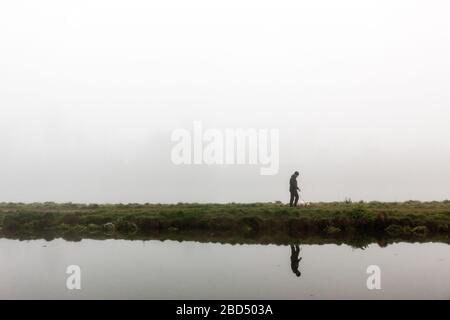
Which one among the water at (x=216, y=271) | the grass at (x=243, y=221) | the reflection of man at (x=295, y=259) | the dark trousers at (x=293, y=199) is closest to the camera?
the water at (x=216, y=271)

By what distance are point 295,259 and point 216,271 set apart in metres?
4.11

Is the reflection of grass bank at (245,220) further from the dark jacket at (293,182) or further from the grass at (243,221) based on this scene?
the dark jacket at (293,182)

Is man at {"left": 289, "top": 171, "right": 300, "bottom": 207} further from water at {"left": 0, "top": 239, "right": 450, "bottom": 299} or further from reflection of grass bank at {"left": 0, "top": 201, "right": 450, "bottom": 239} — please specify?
water at {"left": 0, "top": 239, "right": 450, "bottom": 299}

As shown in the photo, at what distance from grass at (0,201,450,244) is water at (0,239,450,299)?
10.7 ft

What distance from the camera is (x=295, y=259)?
2202 cm

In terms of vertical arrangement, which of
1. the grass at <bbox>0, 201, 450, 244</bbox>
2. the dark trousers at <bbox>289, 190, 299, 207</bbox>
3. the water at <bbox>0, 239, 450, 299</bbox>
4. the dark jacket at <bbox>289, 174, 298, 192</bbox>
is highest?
the dark jacket at <bbox>289, 174, 298, 192</bbox>

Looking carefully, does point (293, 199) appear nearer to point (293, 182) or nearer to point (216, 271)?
point (293, 182)

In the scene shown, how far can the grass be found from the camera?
93.7 feet

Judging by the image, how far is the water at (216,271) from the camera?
16766mm

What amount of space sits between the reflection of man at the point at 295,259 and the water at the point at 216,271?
18 centimetres

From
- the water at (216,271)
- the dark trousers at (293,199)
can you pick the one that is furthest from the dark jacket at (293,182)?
the water at (216,271)

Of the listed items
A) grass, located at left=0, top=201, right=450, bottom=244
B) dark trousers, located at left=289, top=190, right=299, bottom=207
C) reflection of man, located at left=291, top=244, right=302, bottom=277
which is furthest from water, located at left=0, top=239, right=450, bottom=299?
dark trousers, located at left=289, top=190, right=299, bottom=207

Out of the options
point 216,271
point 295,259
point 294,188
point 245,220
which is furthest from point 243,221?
point 216,271
